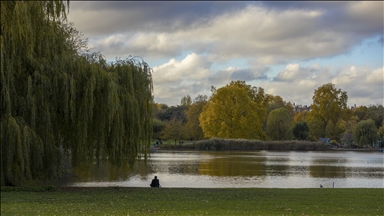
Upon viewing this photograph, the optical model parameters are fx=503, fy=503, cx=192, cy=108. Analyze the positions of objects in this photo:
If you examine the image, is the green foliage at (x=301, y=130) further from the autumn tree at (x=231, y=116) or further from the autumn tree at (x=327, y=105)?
the autumn tree at (x=231, y=116)

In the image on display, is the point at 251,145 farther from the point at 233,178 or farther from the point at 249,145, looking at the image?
the point at 233,178

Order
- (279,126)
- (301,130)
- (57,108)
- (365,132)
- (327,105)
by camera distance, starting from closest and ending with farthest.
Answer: (57,108)
(365,132)
(279,126)
(301,130)
(327,105)

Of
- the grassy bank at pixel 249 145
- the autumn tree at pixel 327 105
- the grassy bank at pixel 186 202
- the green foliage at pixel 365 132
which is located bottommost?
the grassy bank at pixel 186 202

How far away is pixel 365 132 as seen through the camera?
273ft

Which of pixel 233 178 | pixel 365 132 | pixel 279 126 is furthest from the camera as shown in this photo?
pixel 279 126

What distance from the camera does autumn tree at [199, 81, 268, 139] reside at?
74000 millimetres

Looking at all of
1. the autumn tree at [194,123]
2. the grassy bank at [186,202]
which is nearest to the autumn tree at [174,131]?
the autumn tree at [194,123]

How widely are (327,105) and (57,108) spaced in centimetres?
8158

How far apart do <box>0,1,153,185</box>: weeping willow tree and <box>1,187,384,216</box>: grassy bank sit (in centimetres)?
132

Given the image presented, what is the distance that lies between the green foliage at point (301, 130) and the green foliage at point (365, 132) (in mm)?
8427

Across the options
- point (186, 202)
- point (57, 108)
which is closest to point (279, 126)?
point (57, 108)

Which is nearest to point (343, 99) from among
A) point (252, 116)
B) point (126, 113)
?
point (252, 116)

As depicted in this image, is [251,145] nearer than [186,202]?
No

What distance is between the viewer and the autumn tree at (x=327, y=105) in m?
93.8
